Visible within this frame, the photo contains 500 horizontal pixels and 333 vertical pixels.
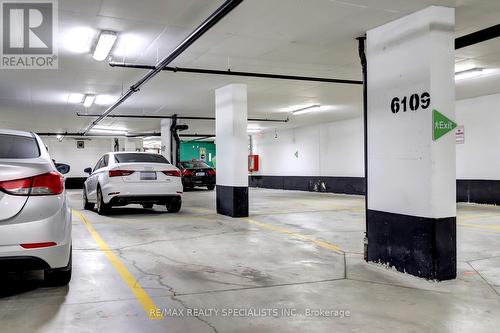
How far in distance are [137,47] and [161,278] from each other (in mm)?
4111

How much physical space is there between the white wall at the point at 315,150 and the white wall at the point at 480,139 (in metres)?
4.50

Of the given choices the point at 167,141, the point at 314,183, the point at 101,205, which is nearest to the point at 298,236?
the point at 101,205

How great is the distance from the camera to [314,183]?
65.7ft

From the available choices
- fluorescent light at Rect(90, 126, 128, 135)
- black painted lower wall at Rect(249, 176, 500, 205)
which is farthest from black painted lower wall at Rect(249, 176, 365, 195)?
fluorescent light at Rect(90, 126, 128, 135)

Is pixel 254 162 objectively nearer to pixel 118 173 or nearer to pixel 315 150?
pixel 315 150

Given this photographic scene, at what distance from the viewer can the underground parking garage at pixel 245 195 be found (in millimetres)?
3289

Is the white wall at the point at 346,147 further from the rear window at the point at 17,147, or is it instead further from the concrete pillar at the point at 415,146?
the rear window at the point at 17,147

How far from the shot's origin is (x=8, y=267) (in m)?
3.19

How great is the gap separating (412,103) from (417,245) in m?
1.54

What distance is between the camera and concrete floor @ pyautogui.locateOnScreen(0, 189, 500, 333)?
308 cm

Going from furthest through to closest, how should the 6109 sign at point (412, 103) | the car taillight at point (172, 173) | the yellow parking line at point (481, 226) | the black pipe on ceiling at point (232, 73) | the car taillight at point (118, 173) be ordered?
the car taillight at point (172, 173), the car taillight at point (118, 173), the yellow parking line at point (481, 226), the black pipe on ceiling at point (232, 73), the 6109 sign at point (412, 103)

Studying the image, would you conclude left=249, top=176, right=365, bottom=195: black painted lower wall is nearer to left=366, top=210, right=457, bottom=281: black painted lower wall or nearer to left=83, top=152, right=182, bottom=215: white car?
left=83, top=152, right=182, bottom=215: white car

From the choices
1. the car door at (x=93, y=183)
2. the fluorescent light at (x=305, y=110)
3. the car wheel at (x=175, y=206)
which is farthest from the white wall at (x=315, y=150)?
the car door at (x=93, y=183)

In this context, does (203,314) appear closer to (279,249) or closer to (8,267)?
(8,267)
